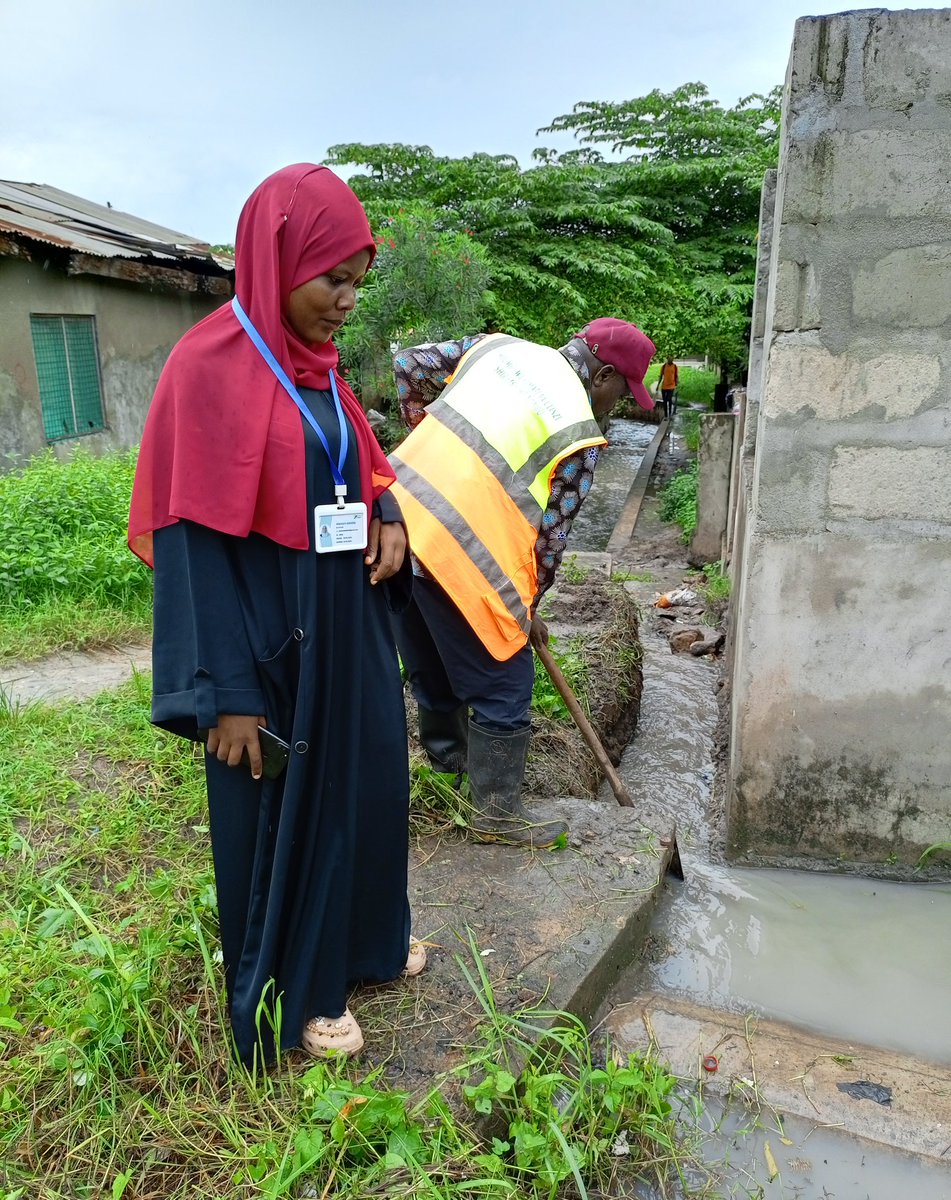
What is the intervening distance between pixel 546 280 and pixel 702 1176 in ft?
34.6

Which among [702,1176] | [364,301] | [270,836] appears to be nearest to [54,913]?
[270,836]

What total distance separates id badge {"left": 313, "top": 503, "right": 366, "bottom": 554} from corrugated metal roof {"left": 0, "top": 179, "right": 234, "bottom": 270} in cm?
751

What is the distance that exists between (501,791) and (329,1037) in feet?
3.57

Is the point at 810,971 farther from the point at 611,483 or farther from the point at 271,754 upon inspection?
the point at 611,483

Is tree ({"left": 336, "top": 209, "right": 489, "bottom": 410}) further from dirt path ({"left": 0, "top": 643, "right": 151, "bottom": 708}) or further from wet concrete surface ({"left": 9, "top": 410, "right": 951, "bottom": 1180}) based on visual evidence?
wet concrete surface ({"left": 9, "top": 410, "right": 951, "bottom": 1180})

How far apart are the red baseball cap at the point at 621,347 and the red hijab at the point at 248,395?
58.1 inches

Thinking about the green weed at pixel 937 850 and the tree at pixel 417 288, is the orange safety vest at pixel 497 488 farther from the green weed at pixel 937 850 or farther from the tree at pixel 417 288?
the tree at pixel 417 288

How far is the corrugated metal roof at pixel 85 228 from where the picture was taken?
846 cm

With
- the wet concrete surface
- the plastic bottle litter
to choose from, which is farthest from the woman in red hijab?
the plastic bottle litter

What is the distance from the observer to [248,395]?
1.56 meters

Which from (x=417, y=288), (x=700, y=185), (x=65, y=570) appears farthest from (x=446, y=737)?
(x=700, y=185)

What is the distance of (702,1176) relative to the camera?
6.22ft

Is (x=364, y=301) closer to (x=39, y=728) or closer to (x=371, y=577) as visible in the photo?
(x=39, y=728)

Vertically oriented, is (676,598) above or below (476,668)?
below
